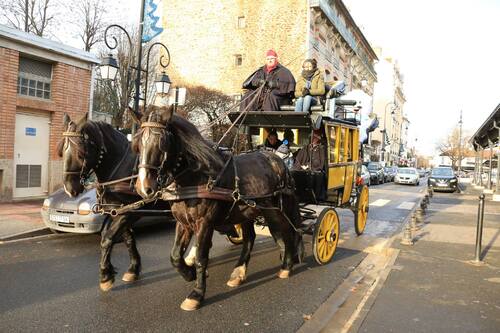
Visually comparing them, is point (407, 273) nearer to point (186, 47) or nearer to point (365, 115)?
point (365, 115)

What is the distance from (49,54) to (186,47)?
70.8 feet

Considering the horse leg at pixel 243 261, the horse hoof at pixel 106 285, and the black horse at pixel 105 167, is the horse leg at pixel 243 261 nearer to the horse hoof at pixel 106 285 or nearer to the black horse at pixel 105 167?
the black horse at pixel 105 167

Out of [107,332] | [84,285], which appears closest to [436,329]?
[107,332]

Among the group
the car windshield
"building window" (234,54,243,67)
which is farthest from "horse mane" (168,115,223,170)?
"building window" (234,54,243,67)

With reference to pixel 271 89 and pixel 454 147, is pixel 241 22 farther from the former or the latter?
pixel 454 147

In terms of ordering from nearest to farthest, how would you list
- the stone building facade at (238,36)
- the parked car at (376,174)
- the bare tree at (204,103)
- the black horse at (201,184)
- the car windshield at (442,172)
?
the black horse at (201,184) < the bare tree at (204,103) < the car windshield at (442,172) < the stone building facade at (238,36) < the parked car at (376,174)

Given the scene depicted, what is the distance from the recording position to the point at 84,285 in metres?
5.41

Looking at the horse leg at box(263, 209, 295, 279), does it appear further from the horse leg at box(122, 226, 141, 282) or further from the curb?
the curb

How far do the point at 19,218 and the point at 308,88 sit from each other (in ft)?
23.9

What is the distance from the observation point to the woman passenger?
740 centimetres

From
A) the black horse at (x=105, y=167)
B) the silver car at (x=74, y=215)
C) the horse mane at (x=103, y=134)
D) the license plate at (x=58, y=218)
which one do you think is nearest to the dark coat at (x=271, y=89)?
the horse mane at (x=103, y=134)

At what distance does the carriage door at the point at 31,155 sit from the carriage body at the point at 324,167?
326 inches

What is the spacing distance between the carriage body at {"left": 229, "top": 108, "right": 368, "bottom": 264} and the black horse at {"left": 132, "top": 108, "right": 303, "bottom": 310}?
3.33 feet

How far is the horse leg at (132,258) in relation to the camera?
18.1ft
